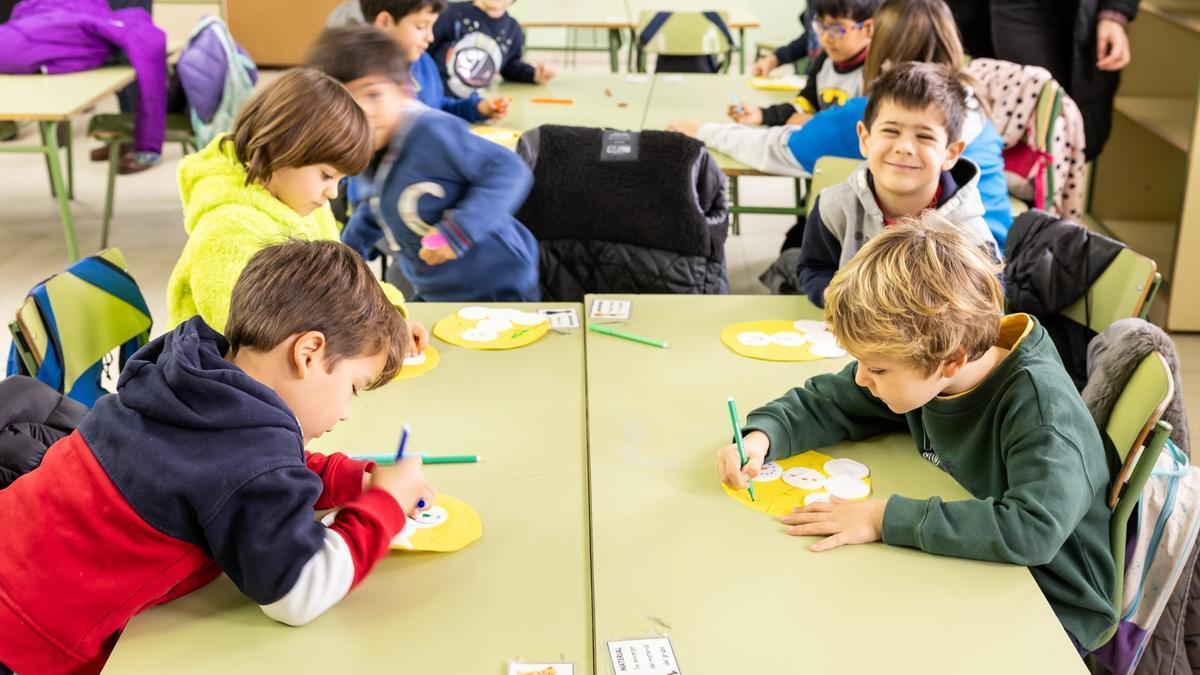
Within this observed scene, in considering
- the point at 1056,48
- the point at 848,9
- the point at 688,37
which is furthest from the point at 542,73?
the point at 1056,48

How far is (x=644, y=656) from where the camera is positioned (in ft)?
4.14

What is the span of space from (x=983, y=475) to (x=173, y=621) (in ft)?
3.58

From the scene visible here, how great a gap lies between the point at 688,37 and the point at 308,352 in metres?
4.19

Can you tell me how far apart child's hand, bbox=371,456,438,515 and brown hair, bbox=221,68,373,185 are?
713 mm

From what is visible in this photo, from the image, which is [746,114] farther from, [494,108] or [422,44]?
[422,44]

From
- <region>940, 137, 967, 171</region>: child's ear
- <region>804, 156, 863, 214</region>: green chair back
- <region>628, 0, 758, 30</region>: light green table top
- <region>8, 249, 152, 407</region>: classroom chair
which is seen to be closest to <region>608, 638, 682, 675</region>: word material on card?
<region>8, 249, 152, 407</region>: classroom chair

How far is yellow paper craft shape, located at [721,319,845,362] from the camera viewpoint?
205cm

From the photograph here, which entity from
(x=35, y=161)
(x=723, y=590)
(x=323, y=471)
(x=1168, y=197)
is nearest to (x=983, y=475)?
(x=723, y=590)

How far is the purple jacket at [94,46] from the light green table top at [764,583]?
347 cm

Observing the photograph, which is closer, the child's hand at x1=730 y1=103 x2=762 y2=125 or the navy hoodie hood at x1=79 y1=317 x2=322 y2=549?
the navy hoodie hood at x1=79 y1=317 x2=322 y2=549

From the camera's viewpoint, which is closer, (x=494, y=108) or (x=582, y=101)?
(x=494, y=108)

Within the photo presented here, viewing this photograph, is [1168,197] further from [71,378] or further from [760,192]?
[71,378]

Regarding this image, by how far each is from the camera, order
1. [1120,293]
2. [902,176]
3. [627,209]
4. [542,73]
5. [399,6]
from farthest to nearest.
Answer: [542,73] < [399,6] < [627,209] < [902,176] < [1120,293]

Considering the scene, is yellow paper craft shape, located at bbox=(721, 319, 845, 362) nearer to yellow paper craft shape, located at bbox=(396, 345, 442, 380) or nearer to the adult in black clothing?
yellow paper craft shape, located at bbox=(396, 345, 442, 380)
